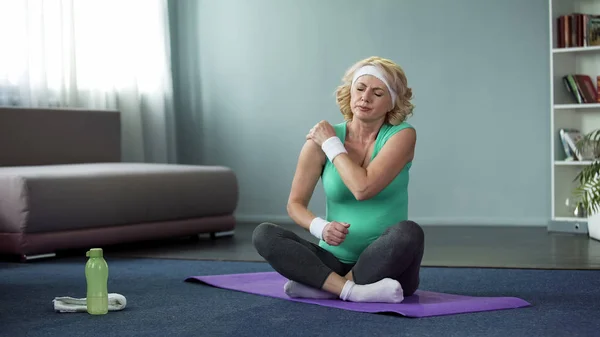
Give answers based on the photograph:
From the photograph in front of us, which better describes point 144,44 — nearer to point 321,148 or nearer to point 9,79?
point 9,79

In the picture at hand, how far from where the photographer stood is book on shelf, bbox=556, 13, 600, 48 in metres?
5.12

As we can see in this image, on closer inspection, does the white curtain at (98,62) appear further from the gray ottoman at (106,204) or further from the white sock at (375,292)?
the white sock at (375,292)

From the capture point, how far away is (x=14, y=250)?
4.09 meters

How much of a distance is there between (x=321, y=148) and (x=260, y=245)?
370 mm

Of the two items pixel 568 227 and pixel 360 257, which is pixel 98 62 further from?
pixel 360 257

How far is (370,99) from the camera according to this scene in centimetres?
281

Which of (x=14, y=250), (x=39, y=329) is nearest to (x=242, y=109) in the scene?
(x=14, y=250)

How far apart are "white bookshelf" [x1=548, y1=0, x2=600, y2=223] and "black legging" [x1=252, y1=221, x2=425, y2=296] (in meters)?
2.65

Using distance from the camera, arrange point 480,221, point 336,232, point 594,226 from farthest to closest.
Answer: point 480,221 → point 594,226 → point 336,232

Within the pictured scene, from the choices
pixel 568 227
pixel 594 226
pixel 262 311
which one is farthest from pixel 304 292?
pixel 568 227

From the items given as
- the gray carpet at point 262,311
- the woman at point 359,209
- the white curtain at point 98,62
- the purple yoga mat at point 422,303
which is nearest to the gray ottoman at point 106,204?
the gray carpet at point 262,311

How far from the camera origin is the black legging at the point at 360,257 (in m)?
2.63

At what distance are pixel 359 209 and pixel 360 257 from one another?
0.17m

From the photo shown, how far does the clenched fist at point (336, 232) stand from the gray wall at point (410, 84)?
3123 mm
